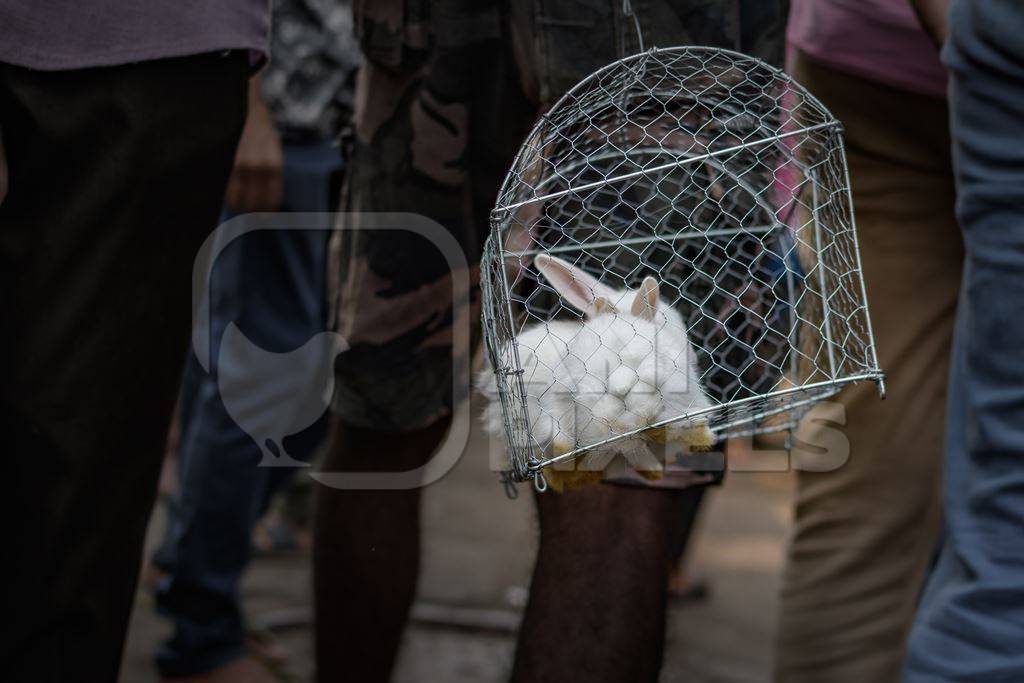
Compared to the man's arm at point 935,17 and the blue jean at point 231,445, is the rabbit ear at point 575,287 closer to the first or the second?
the man's arm at point 935,17

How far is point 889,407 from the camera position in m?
1.69

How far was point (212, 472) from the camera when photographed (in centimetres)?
210

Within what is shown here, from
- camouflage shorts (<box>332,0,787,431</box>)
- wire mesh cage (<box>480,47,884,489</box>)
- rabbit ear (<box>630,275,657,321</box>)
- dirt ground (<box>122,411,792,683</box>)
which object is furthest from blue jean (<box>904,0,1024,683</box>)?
dirt ground (<box>122,411,792,683</box>)

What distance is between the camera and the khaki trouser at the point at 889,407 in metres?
1.67

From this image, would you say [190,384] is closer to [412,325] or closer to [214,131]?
[412,325]

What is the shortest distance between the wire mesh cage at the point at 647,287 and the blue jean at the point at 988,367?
0.13 m

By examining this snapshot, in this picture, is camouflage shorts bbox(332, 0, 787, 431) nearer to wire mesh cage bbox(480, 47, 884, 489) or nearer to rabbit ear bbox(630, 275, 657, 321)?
wire mesh cage bbox(480, 47, 884, 489)

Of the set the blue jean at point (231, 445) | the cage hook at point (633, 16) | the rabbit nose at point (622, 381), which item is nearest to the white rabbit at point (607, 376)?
the rabbit nose at point (622, 381)

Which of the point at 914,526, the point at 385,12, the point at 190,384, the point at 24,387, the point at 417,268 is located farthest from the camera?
the point at 190,384

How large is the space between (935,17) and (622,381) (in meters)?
0.68

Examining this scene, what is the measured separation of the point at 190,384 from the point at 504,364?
5.15 feet

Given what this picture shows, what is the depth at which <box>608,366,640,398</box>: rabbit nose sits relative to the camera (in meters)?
1.02

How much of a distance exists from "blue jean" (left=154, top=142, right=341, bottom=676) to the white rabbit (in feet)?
3.68

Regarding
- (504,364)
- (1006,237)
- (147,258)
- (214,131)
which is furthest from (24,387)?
(1006,237)
